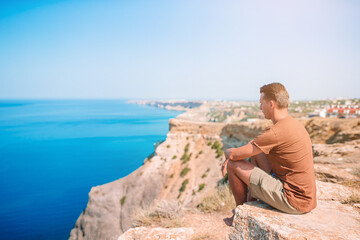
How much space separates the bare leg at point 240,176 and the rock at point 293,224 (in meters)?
0.18

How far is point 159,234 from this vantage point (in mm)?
3637

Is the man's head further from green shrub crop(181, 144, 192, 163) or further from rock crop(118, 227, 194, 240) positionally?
green shrub crop(181, 144, 192, 163)

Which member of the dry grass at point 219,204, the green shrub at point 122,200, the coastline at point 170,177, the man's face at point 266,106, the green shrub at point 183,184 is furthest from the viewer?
the green shrub at point 122,200

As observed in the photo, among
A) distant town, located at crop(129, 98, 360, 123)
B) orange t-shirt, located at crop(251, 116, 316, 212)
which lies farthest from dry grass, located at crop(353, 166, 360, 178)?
distant town, located at crop(129, 98, 360, 123)

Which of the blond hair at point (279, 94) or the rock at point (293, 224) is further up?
the blond hair at point (279, 94)

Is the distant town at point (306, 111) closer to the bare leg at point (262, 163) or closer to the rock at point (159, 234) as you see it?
the bare leg at point (262, 163)

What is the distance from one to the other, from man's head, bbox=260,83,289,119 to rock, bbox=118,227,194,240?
2624 mm

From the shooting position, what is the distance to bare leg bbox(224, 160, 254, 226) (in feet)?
8.04

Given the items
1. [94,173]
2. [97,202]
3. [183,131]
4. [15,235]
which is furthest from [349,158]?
[94,173]

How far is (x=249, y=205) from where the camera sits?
246cm

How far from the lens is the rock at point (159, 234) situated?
355 centimetres

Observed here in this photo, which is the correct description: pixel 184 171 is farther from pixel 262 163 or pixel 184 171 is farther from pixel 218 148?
pixel 262 163

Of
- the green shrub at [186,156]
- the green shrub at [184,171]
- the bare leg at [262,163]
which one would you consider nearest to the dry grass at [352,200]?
the bare leg at [262,163]

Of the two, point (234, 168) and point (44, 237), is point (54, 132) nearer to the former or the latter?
point (44, 237)
